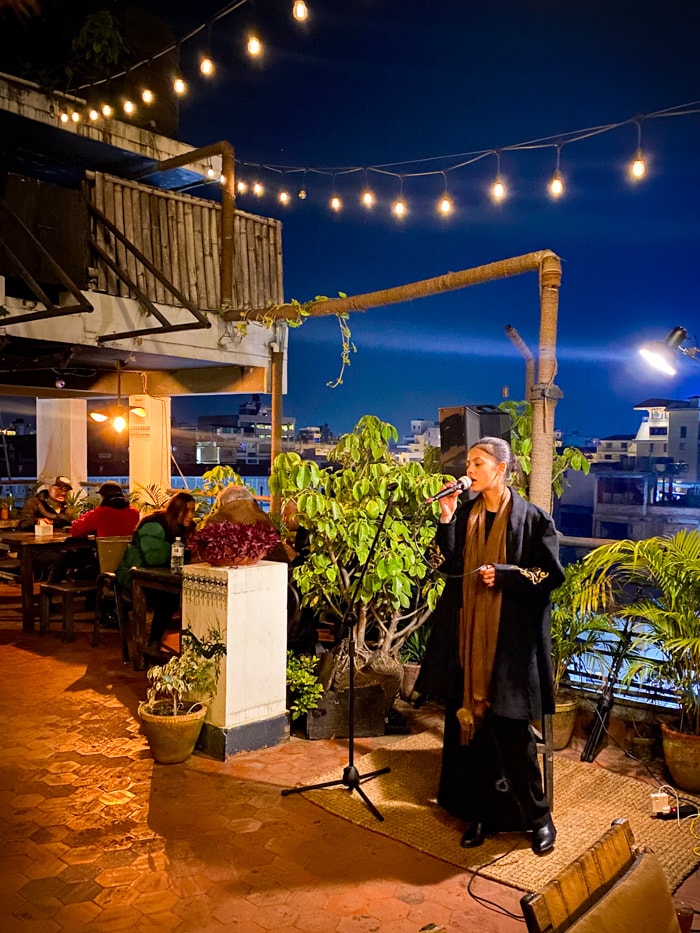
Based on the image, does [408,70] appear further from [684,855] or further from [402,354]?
[402,354]

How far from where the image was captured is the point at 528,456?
561 cm

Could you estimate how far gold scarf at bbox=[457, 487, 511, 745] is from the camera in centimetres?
361

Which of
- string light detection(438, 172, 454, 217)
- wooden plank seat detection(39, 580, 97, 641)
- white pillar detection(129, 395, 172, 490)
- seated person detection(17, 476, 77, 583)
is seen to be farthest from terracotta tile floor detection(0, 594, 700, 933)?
white pillar detection(129, 395, 172, 490)

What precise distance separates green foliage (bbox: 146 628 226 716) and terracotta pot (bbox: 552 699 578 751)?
2144 mm

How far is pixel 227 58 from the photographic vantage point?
25.9 ft

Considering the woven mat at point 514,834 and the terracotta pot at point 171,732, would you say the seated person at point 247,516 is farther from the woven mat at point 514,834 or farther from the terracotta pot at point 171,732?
the woven mat at point 514,834

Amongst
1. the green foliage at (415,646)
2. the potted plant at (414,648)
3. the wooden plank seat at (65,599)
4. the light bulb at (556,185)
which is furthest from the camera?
the wooden plank seat at (65,599)

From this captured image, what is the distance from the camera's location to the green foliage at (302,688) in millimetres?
4898

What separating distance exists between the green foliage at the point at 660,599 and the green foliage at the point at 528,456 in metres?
0.84

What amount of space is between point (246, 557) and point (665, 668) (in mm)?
2576

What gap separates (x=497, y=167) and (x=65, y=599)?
5792 mm

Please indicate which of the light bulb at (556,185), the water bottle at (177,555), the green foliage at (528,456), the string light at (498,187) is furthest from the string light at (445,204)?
the water bottle at (177,555)

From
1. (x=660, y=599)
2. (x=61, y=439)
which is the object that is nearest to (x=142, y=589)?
(x=660, y=599)

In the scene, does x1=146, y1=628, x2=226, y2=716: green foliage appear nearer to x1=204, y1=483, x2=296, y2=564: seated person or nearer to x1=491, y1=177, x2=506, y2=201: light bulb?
x1=204, y1=483, x2=296, y2=564: seated person
